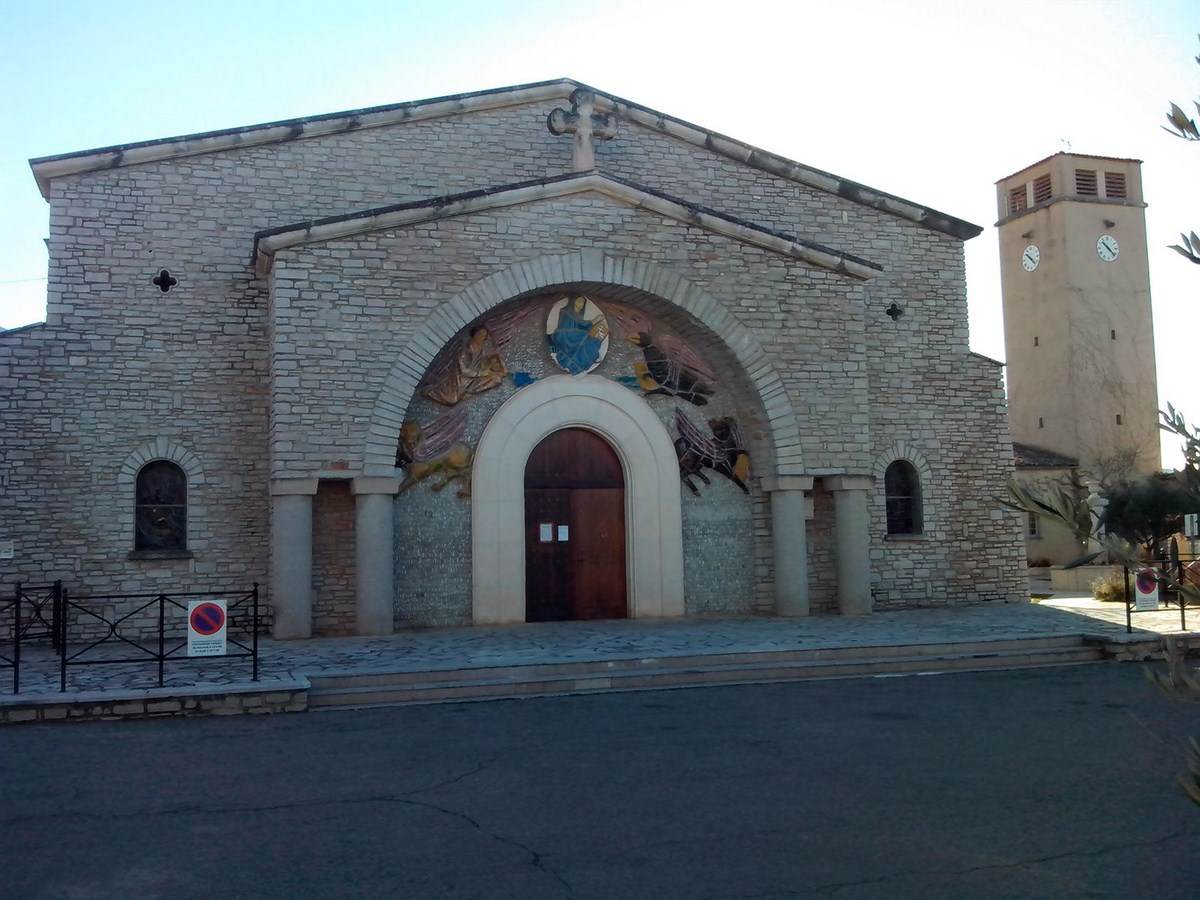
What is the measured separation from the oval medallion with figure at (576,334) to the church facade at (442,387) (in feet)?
0.12

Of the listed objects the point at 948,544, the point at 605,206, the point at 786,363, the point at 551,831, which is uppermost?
the point at 605,206

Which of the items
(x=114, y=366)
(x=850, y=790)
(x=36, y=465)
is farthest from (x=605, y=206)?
(x=850, y=790)

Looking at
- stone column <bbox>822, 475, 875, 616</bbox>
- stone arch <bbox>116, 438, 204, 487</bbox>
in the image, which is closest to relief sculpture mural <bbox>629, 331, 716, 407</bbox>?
stone column <bbox>822, 475, 875, 616</bbox>

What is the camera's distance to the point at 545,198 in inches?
609

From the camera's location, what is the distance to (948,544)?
18.1 m

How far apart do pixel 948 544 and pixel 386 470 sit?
9485mm

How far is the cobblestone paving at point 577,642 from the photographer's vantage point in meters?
11.0

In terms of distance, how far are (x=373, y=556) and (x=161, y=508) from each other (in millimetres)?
3517

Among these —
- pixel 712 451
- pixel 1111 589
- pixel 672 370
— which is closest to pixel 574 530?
pixel 712 451

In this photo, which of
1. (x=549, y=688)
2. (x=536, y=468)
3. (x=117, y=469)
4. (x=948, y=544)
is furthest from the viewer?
(x=948, y=544)

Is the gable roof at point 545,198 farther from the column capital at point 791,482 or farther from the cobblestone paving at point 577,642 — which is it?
the cobblestone paving at point 577,642

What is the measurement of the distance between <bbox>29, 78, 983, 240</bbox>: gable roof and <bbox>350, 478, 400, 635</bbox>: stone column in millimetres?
5681

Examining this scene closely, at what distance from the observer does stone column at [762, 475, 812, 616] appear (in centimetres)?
1612

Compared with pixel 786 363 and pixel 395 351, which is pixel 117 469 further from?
pixel 786 363
